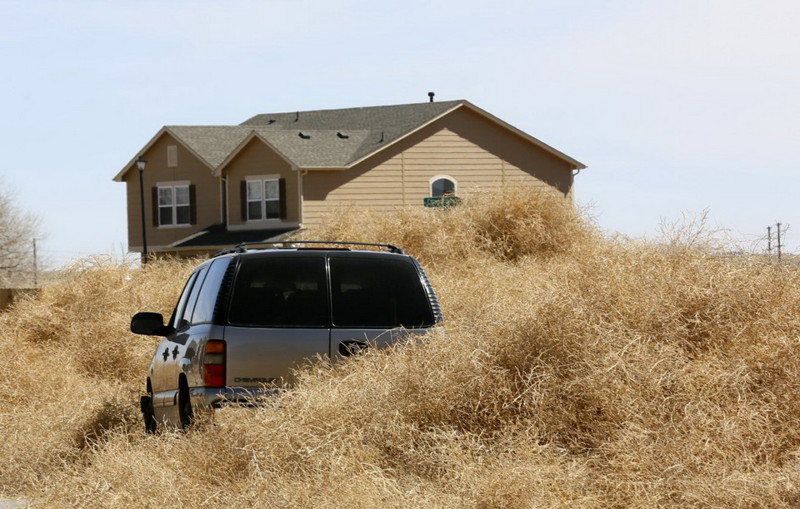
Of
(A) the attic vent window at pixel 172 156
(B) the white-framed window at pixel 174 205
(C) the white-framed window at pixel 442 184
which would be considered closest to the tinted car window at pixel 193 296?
(C) the white-framed window at pixel 442 184

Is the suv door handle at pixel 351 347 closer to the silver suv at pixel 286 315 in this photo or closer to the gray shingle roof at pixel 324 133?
the silver suv at pixel 286 315

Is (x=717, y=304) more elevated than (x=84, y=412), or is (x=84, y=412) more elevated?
(x=717, y=304)

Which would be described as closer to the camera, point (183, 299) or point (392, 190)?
point (183, 299)

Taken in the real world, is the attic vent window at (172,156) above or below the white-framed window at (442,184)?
above

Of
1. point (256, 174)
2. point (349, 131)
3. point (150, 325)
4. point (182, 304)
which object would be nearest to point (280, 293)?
point (182, 304)

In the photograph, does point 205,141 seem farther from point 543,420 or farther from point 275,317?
point 543,420

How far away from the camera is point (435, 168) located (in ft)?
143

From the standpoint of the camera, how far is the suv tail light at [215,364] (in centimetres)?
864

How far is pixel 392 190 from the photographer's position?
42781mm

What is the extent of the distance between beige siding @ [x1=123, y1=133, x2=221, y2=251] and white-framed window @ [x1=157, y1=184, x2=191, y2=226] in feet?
0.91

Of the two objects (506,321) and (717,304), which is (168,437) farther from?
(717,304)

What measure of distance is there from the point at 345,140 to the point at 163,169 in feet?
27.1

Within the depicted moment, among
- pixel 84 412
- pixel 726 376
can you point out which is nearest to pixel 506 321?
pixel 726 376

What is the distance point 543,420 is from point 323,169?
34.1m
